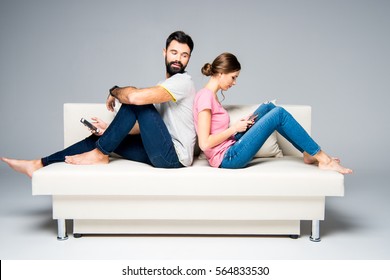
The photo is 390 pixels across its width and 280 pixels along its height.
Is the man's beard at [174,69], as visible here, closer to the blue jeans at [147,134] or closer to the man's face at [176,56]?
the man's face at [176,56]

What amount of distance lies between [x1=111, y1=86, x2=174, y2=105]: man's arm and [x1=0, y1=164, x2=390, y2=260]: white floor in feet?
2.95

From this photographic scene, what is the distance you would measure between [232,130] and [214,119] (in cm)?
19

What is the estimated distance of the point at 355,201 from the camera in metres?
4.45

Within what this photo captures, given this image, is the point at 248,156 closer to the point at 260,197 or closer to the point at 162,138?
the point at 260,197

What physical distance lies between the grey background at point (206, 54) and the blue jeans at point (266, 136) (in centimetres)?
223

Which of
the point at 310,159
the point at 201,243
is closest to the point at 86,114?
the point at 201,243

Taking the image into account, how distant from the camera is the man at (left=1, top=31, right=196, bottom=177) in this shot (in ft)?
11.2

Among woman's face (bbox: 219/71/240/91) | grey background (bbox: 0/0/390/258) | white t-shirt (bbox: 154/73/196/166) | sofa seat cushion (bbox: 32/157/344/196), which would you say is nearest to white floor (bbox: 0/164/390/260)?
sofa seat cushion (bbox: 32/157/344/196)

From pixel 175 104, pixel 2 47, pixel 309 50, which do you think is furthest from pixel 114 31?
pixel 175 104

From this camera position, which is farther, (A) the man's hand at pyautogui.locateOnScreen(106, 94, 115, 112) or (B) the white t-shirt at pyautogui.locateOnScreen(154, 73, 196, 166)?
(A) the man's hand at pyautogui.locateOnScreen(106, 94, 115, 112)

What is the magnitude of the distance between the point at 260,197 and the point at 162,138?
74cm

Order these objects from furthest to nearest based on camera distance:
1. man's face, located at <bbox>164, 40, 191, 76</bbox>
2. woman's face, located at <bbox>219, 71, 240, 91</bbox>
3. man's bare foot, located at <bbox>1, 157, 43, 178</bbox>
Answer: man's bare foot, located at <bbox>1, 157, 43, 178</bbox>
man's face, located at <bbox>164, 40, 191, 76</bbox>
woman's face, located at <bbox>219, 71, 240, 91</bbox>

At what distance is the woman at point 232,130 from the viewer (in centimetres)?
343

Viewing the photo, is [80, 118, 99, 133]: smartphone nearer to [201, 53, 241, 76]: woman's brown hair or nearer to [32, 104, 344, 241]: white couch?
[32, 104, 344, 241]: white couch
